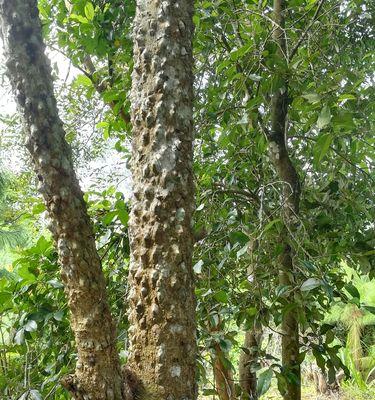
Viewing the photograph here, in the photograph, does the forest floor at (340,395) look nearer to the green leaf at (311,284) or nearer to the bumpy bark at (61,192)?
the green leaf at (311,284)

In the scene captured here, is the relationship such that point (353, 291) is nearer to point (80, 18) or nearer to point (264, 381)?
point (264, 381)

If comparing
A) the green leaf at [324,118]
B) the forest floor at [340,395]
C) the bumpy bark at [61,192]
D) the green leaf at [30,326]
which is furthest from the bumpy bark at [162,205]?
the forest floor at [340,395]

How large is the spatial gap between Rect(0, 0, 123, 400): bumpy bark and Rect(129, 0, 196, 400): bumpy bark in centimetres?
5

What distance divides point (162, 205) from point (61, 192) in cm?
14

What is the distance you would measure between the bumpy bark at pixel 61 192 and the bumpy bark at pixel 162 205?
54mm

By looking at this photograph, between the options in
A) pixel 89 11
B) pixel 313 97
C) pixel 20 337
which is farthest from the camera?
pixel 89 11

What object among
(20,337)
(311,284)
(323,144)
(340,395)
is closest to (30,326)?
(20,337)

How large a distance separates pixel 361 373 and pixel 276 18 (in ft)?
12.2

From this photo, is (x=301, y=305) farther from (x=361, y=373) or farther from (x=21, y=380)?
(x=361, y=373)

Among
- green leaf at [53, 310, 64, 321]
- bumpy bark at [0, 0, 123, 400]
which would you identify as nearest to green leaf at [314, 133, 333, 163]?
bumpy bark at [0, 0, 123, 400]

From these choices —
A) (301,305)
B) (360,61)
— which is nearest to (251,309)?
(301,305)

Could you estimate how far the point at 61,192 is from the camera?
0.63 metres

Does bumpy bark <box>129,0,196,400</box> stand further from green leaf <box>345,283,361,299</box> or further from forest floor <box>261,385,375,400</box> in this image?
forest floor <box>261,385,375,400</box>

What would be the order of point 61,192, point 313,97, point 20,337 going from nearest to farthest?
point 61,192
point 313,97
point 20,337
